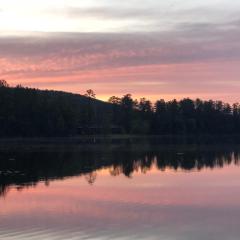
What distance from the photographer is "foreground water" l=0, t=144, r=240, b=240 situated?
2222cm

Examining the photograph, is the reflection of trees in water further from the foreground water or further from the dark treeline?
the dark treeline

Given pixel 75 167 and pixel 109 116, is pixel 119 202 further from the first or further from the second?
pixel 109 116

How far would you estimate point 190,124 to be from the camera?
563 feet

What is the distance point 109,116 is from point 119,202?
134362 mm

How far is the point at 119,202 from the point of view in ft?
98.9

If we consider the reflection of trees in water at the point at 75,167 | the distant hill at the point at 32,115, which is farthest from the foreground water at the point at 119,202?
the distant hill at the point at 32,115

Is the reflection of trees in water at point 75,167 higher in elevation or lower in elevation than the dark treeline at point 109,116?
lower

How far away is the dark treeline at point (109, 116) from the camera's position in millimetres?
129375

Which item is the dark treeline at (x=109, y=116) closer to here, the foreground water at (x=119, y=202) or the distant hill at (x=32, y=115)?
the distant hill at (x=32, y=115)

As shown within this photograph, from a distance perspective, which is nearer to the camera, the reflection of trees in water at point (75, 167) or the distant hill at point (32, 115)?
the reflection of trees in water at point (75, 167)

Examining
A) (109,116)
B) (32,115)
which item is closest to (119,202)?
(32,115)

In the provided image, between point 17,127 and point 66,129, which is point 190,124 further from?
point 17,127

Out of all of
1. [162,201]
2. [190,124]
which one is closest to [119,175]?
[162,201]

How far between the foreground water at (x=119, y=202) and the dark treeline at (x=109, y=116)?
249ft
